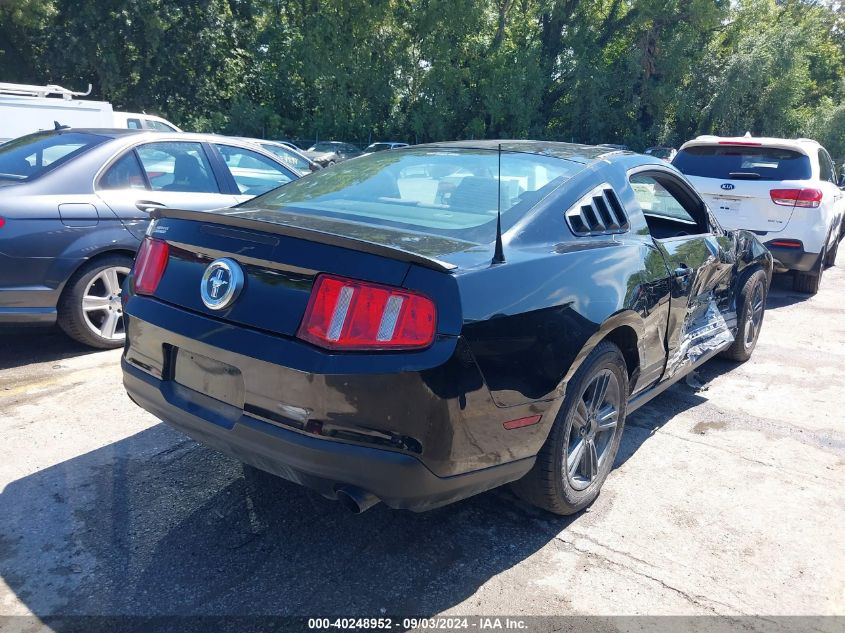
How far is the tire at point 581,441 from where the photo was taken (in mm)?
2975

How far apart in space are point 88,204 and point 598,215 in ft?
11.9

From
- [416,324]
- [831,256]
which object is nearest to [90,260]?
[416,324]

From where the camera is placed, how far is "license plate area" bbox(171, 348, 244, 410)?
8.58 feet

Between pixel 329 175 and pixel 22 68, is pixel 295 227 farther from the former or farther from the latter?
pixel 22 68

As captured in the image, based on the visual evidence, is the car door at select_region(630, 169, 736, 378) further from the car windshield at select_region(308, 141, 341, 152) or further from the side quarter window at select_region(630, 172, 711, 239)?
the car windshield at select_region(308, 141, 341, 152)

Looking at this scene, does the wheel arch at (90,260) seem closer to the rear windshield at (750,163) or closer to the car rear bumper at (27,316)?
the car rear bumper at (27,316)

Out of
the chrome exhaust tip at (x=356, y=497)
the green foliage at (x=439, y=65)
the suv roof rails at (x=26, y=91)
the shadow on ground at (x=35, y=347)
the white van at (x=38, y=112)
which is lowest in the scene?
the shadow on ground at (x=35, y=347)

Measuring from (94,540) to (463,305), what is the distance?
180 cm

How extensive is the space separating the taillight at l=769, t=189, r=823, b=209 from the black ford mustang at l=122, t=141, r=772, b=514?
486 centimetres

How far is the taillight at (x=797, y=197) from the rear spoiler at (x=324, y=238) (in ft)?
21.5

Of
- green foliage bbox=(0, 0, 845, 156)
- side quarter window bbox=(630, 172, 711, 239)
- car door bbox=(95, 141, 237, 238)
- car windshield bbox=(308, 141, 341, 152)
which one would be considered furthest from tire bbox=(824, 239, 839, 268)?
green foliage bbox=(0, 0, 845, 156)

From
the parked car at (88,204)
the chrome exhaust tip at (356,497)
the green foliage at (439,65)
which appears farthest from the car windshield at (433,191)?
the green foliage at (439,65)

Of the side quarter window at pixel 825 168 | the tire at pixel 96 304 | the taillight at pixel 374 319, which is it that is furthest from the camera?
the side quarter window at pixel 825 168

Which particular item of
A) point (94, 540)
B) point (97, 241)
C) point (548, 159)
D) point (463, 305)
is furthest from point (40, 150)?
point (463, 305)
